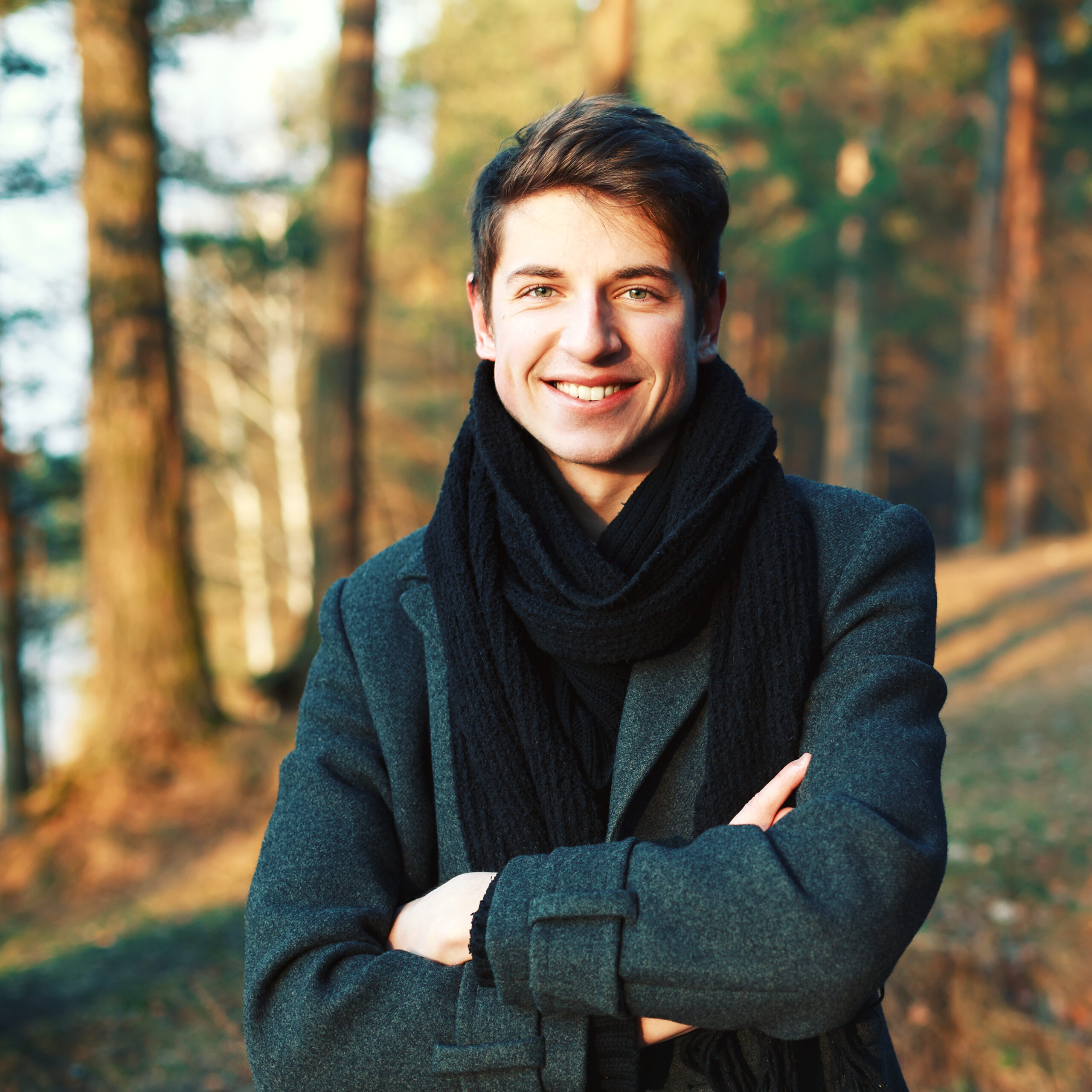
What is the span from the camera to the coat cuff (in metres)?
1.51

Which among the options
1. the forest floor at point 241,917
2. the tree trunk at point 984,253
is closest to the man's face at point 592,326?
the forest floor at point 241,917

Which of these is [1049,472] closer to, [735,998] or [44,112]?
[44,112]

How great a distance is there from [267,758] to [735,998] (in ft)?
22.0

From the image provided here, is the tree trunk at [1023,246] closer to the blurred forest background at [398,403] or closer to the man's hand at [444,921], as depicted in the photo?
the blurred forest background at [398,403]

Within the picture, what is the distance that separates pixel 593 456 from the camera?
1.98 metres

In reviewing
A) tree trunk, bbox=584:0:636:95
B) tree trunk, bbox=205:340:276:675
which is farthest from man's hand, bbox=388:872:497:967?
tree trunk, bbox=205:340:276:675

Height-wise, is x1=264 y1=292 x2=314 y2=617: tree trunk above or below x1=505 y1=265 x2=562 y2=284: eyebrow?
below

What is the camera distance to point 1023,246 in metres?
17.7

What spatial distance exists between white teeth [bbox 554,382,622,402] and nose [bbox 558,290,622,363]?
0.05 metres

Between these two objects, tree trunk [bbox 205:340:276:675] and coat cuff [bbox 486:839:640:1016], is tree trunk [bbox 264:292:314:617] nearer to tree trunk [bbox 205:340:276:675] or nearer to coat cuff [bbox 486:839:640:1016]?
tree trunk [bbox 205:340:276:675]

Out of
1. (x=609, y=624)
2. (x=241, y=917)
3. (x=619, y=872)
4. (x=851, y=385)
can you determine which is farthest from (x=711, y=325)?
(x=851, y=385)

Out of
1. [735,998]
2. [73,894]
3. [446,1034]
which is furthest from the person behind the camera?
[73,894]

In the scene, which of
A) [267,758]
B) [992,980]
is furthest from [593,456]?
[267,758]

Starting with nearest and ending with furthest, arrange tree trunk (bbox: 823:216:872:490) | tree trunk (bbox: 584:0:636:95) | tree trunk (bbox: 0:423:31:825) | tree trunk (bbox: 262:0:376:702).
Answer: tree trunk (bbox: 584:0:636:95)
tree trunk (bbox: 262:0:376:702)
tree trunk (bbox: 0:423:31:825)
tree trunk (bbox: 823:216:872:490)
